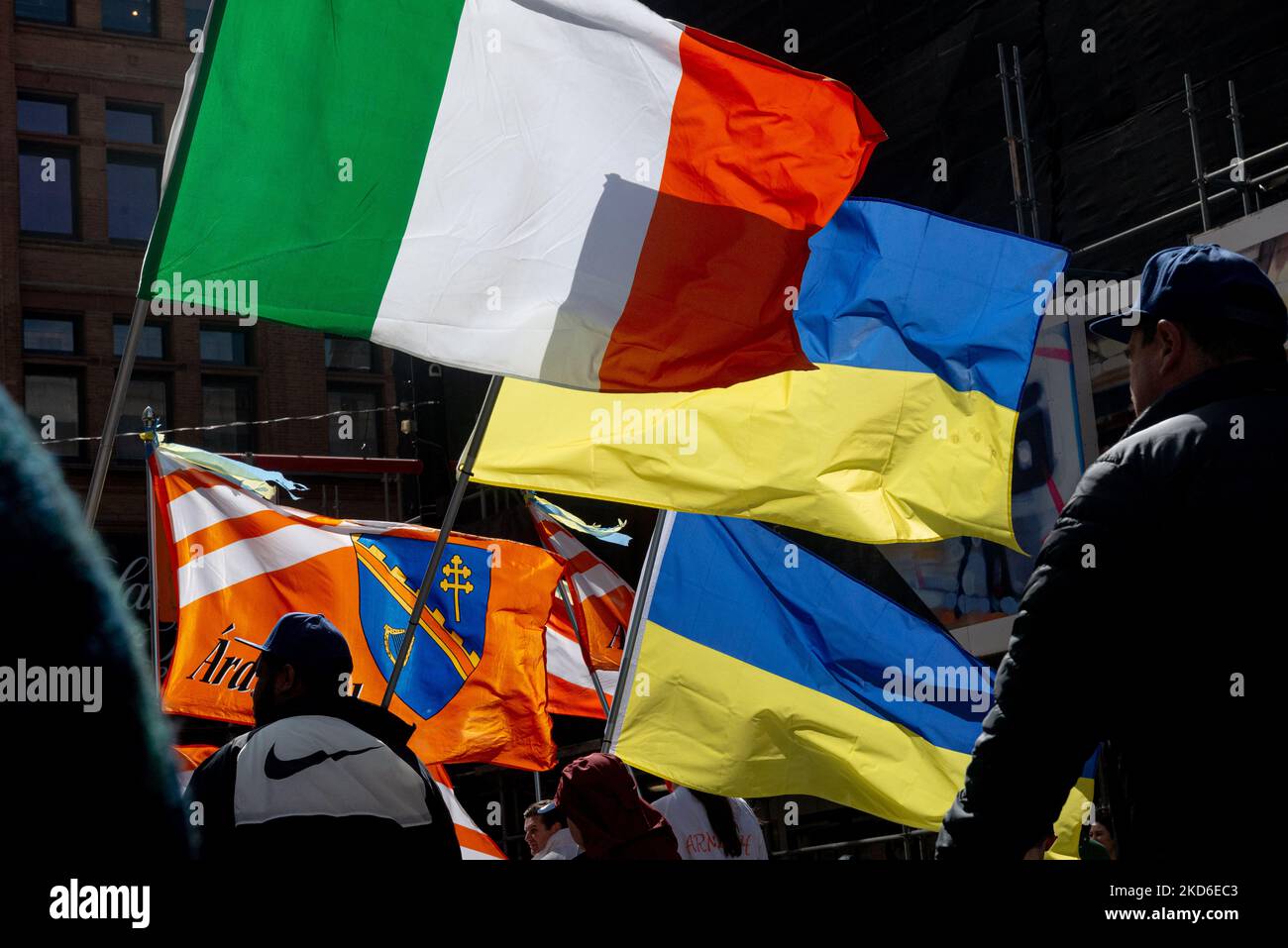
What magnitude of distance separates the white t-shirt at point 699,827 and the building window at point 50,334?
88.6 ft

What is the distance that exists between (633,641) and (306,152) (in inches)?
127

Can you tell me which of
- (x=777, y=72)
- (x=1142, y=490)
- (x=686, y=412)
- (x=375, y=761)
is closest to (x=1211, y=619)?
(x=1142, y=490)

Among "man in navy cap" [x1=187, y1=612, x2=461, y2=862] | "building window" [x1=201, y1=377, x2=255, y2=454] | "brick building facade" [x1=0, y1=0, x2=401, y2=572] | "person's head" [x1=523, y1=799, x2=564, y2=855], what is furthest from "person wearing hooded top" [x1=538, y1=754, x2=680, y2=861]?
"building window" [x1=201, y1=377, x2=255, y2=454]

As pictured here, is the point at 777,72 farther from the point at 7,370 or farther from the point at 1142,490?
the point at 7,370

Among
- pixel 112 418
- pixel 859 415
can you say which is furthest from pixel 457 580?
pixel 112 418

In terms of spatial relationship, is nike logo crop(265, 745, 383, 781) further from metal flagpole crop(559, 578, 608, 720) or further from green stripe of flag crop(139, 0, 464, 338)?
metal flagpole crop(559, 578, 608, 720)

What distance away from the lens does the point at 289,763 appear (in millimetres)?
2945

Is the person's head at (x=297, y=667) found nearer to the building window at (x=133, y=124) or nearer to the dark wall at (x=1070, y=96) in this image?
the dark wall at (x=1070, y=96)

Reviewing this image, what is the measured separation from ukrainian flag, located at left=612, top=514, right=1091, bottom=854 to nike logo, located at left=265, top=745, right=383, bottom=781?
4269 mm

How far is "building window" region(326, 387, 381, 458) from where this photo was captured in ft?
109

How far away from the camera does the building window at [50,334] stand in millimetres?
31000

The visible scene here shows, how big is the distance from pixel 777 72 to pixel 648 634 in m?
2.92

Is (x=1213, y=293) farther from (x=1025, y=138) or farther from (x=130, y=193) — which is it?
(x=130, y=193)

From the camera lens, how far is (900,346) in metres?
7.63
